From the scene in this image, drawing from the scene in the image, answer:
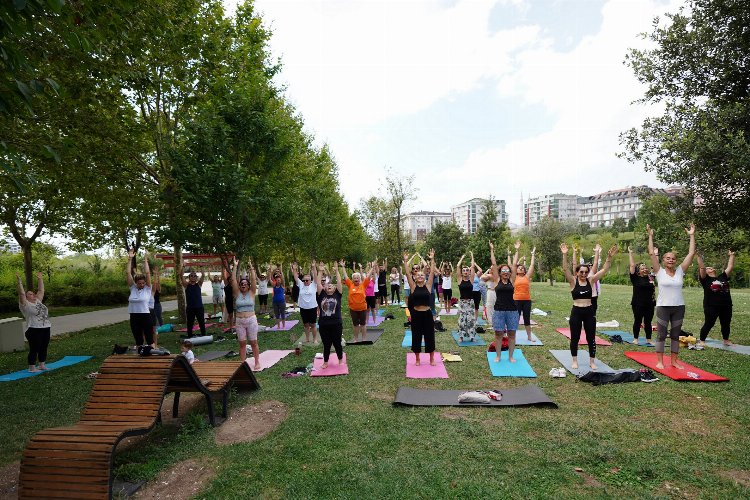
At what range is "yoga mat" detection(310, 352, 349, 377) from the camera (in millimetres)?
8008

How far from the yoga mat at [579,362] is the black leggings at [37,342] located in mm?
11291

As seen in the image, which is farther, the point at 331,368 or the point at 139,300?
the point at 139,300

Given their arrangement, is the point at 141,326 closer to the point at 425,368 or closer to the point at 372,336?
the point at 372,336

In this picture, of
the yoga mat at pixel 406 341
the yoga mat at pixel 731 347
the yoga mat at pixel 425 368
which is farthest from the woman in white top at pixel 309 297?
the yoga mat at pixel 731 347

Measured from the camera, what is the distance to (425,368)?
325 inches

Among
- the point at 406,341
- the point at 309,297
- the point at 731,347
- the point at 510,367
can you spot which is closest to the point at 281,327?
the point at 309,297

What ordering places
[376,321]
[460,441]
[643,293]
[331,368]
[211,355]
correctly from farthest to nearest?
[376,321], [211,355], [643,293], [331,368], [460,441]

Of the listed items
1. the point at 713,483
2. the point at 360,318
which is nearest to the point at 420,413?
the point at 713,483

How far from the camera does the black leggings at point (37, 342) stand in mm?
9195

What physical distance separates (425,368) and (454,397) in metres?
1.80

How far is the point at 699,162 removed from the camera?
8.90m

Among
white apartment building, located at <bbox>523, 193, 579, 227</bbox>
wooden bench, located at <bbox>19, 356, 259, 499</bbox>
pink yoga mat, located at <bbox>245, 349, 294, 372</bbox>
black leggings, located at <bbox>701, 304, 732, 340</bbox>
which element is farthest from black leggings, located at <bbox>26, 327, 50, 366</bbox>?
white apartment building, located at <bbox>523, 193, 579, 227</bbox>

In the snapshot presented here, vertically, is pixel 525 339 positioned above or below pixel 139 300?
below

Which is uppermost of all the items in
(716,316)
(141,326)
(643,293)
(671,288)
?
(671,288)
